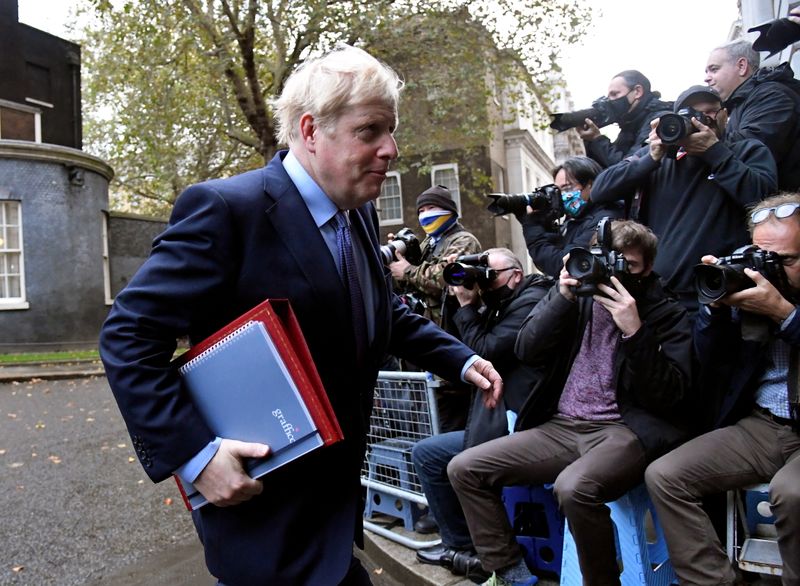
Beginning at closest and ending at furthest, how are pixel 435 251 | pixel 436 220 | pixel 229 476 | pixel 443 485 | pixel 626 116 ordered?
1. pixel 229 476
2. pixel 443 485
3. pixel 626 116
4. pixel 435 251
5. pixel 436 220

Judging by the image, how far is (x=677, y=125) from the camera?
337 centimetres

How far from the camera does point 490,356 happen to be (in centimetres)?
374

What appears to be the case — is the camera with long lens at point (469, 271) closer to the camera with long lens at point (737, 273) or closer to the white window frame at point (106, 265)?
the camera with long lens at point (737, 273)

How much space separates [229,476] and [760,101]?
3.53 metres

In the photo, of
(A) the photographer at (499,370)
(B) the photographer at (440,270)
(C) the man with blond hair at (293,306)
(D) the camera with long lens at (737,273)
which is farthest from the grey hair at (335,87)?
(B) the photographer at (440,270)

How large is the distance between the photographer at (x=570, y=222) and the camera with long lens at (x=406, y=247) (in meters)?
0.82

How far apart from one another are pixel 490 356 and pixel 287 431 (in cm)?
230

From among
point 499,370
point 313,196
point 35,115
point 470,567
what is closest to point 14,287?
point 35,115

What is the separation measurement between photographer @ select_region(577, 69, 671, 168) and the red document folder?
333 cm

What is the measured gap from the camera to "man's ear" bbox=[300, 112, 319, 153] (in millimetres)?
1817

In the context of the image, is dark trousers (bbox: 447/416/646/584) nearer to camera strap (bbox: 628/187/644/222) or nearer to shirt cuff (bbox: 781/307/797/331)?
shirt cuff (bbox: 781/307/797/331)

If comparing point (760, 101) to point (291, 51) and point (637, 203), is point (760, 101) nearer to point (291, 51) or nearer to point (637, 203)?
point (637, 203)

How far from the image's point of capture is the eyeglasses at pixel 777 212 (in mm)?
2771

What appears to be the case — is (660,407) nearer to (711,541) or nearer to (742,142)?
(711,541)
